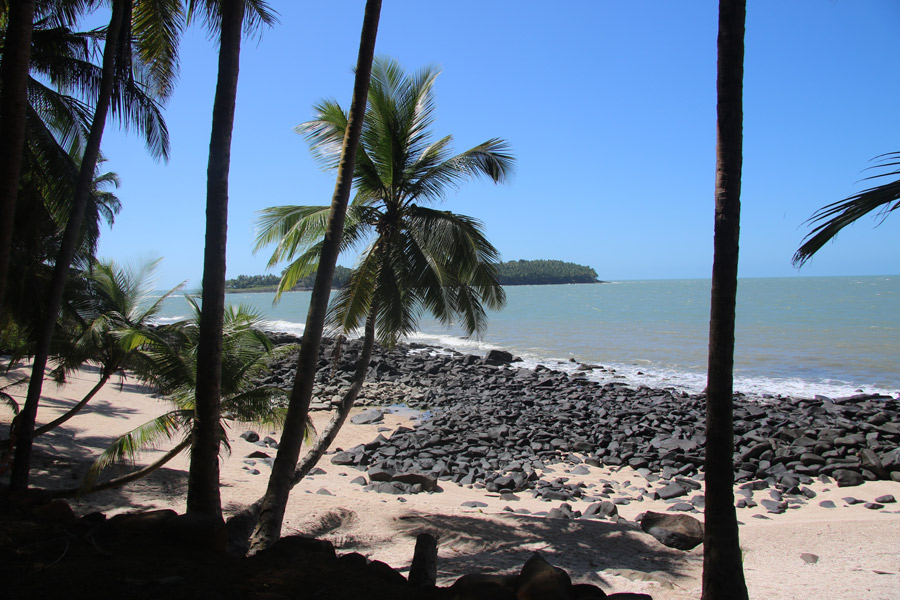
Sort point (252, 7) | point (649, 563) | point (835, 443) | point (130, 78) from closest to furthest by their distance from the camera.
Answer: point (649, 563) < point (252, 7) < point (130, 78) < point (835, 443)

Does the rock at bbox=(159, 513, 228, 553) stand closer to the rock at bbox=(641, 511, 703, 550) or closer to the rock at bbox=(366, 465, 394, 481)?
the rock at bbox=(641, 511, 703, 550)

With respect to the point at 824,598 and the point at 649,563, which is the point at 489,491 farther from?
the point at 824,598

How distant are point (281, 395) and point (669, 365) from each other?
2080 cm

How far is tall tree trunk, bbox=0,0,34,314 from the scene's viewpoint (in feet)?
15.7

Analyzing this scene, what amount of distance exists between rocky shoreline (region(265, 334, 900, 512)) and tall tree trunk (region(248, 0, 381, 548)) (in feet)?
10.2

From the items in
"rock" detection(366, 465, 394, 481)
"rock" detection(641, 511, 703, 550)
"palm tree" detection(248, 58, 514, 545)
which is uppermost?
"palm tree" detection(248, 58, 514, 545)

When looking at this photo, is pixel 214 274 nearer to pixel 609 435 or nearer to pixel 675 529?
pixel 675 529

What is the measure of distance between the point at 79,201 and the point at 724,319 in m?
7.44

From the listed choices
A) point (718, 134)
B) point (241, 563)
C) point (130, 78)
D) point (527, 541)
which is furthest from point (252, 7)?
point (527, 541)

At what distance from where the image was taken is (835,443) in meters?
11.8

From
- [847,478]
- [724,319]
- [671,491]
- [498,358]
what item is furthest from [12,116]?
[498,358]

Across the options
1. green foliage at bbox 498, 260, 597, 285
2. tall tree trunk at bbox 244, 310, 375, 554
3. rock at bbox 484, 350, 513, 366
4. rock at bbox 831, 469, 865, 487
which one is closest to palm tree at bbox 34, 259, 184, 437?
tall tree trunk at bbox 244, 310, 375, 554

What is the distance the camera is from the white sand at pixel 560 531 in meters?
5.82

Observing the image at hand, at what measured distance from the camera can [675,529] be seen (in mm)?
7117
